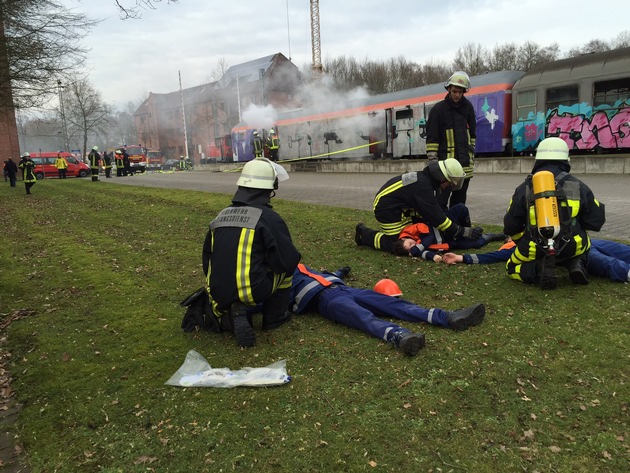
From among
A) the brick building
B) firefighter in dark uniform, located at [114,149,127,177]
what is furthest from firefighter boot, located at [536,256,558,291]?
the brick building

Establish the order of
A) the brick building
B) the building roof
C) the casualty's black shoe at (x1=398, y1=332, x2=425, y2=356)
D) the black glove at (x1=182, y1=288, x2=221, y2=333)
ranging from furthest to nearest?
1. the building roof
2. the brick building
3. the black glove at (x1=182, y1=288, x2=221, y2=333)
4. the casualty's black shoe at (x1=398, y1=332, x2=425, y2=356)

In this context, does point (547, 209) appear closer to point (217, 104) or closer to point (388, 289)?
point (388, 289)

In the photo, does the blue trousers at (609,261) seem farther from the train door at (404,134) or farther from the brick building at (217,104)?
the brick building at (217,104)

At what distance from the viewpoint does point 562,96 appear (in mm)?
16156

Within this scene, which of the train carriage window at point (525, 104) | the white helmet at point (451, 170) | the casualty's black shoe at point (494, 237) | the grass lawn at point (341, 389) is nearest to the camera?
the grass lawn at point (341, 389)

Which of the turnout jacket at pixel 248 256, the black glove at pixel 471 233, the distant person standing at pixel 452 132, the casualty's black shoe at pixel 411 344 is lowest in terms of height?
the casualty's black shoe at pixel 411 344

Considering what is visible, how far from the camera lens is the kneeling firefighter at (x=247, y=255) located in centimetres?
343

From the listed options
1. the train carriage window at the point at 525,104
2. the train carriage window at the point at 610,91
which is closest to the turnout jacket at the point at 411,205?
the train carriage window at the point at 610,91

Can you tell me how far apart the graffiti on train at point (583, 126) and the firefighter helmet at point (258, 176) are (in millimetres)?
15217

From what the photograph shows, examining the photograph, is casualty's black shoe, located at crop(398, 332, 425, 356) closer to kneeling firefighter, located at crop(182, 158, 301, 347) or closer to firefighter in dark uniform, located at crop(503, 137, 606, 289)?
kneeling firefighter, located at crop(182, 158, 301, 347)

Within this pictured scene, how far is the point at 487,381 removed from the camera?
2.80 meters

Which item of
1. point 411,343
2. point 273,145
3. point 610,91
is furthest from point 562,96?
point 411,343

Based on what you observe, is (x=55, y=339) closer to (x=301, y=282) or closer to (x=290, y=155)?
(x=301, y=282)

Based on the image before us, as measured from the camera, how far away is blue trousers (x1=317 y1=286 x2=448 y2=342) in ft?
11.4
